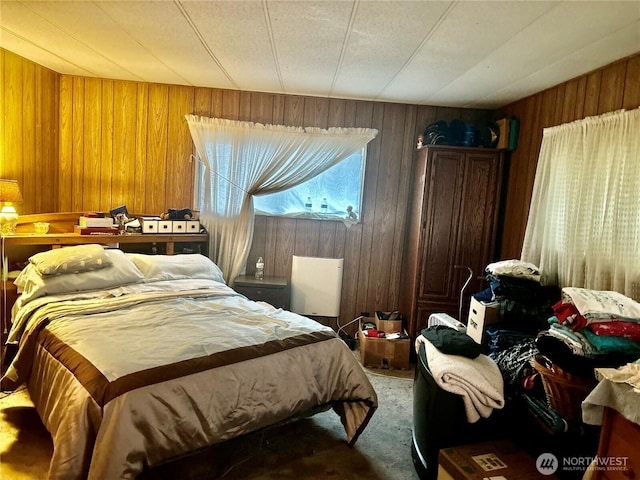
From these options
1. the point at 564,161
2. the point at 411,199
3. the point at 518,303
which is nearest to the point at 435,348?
the point at 518,303

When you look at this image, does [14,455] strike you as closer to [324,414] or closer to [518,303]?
[324,414]

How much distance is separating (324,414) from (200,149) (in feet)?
8.53

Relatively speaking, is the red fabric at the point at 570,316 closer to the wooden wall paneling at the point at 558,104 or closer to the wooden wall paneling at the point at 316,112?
the wooden wall paneling at the point at 558,104

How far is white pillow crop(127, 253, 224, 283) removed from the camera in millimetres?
3086

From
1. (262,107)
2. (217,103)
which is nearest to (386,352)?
(262,107)

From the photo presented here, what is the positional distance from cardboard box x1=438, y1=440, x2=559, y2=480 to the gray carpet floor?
0.42 meters

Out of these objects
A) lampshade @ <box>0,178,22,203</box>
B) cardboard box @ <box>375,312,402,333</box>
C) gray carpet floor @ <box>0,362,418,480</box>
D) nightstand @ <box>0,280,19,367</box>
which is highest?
lampshade @ <box>0,178,22,203</box>

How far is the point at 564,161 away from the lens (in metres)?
2.76

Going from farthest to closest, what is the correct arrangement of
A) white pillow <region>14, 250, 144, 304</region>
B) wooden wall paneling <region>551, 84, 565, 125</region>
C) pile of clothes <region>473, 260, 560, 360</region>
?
wooden wall paneling <region>551, 84, 565, 125</region>
pile of clothes <region>473, 260, 560, 360</region>
white pillow <region>14, 250, 144, 304</region>

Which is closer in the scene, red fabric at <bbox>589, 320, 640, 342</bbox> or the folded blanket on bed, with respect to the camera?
red fabric at <bbox>589, 320, 640, 342</bbox>

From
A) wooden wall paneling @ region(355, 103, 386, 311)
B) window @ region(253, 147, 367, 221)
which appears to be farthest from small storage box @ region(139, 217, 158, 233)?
wooden wall paneling @ region(355, 103, 386, 311)

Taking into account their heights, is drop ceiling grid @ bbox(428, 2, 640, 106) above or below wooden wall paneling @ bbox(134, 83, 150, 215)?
above

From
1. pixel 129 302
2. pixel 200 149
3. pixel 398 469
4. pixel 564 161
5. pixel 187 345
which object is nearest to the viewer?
pixel 187 345

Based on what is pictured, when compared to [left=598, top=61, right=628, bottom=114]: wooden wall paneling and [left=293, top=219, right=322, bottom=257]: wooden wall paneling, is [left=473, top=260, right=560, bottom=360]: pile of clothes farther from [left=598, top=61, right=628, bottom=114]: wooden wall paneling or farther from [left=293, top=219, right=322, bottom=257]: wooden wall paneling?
[left=293, top=219, right=322, bottom=257]: wooden wall paneling
